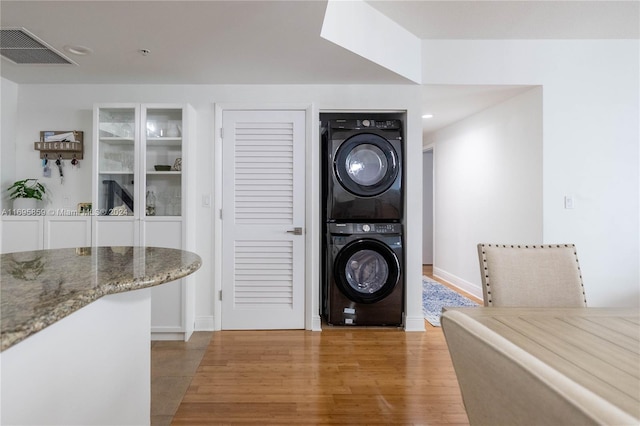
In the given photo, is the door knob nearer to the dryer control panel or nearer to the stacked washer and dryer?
the stacked washer and dryer

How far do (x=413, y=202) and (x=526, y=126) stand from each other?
1.32 meters

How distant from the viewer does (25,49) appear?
2.23 metres

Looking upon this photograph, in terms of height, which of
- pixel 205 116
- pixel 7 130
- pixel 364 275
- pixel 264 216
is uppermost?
pixel 205 116

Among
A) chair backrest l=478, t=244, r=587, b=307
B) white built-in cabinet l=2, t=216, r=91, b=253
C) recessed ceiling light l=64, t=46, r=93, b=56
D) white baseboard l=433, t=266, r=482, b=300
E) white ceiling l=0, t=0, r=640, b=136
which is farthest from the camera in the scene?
white baseboard l=433, t=266, r=482, b=300

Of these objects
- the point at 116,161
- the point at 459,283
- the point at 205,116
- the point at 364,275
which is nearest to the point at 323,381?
the point at 364,275

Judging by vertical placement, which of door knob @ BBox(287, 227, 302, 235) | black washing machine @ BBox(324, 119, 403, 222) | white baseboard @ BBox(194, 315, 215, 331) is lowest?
white baseboard @ BBox(194, 315, 215, 331)

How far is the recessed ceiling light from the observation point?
223 centimetres

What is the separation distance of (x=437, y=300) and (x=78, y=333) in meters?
3.54

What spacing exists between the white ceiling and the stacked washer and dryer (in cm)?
53

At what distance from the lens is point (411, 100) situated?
9.51 ft

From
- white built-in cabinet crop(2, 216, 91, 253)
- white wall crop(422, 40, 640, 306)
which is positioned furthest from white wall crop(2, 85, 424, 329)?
white wall crop(422, 40, 640, 306)

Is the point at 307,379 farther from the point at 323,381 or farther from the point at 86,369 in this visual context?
the point at 86,369

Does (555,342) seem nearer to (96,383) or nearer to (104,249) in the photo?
(96,383)

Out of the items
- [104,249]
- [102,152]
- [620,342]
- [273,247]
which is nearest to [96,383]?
[104,249]
